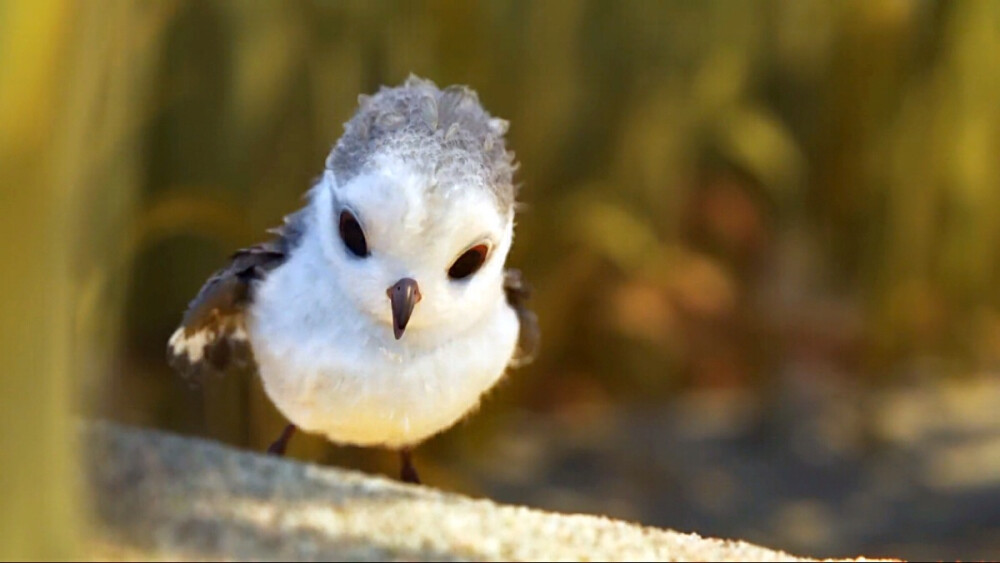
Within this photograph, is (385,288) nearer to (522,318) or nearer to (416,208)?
(416,208)

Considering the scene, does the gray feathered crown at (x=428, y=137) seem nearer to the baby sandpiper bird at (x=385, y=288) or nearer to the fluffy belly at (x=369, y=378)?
the baby sandpiper bird at (x=385, y=288)

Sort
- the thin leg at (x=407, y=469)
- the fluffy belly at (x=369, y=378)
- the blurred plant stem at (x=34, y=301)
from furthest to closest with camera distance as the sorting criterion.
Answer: the thin leg at (x=407, y=469) < the fluffy belly at (x=369, y=378) < the blurred plant stem at (x=34, y=301)

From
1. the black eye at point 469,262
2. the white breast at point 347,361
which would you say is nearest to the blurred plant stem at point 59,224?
the white breast at point 347,361

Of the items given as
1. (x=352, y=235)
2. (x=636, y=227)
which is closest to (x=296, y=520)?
(x=352, y=235)

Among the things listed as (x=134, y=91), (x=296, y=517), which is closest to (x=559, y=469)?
(x=296, y=517)

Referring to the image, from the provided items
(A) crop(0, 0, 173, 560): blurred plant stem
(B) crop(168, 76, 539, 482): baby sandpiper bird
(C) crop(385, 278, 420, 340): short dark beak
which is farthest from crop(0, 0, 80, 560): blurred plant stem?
(C) crop(385, 278, 420, 340): short dark beak
